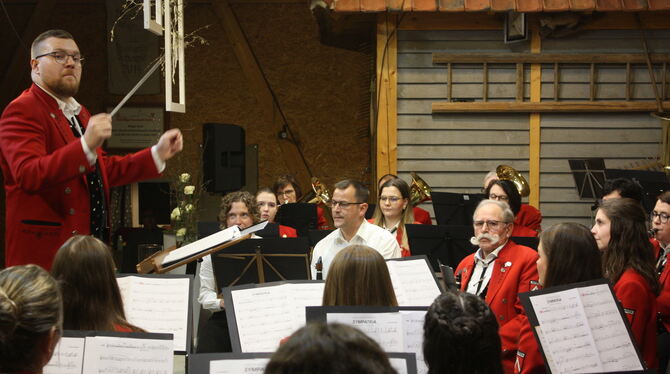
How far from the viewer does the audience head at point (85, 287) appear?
2.74m

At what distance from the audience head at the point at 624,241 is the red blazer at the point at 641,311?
0.10m

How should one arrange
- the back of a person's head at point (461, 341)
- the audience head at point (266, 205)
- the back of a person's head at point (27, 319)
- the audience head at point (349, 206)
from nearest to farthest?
the back of a person's head at point (27, 319)
the back of a person's head at point (461, 341)
the audience head at point (349, 206)
the audience head at point (266, 205)

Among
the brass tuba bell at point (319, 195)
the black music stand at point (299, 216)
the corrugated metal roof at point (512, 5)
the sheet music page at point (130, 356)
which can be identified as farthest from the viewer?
the brass tuba bell at point (319, 195)

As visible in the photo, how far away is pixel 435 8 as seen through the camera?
24.3 feet

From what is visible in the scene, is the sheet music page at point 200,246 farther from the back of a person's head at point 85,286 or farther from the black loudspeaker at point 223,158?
the black loudspeaker at point 223,158

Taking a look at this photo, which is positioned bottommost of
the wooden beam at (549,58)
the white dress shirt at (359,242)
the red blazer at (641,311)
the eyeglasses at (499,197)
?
the red blazer at (641,311)

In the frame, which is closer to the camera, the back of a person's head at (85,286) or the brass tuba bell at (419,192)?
the back of a person's head at (85,286)

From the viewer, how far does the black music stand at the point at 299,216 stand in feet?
22.3

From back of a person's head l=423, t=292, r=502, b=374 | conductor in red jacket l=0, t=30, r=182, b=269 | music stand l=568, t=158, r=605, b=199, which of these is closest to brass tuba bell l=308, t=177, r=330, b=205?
music stand l=568, t=158, r=605, b=199

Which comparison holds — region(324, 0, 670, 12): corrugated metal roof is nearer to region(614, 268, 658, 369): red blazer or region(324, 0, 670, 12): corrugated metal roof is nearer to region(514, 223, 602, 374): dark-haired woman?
region(614, 268, 658, 369): red blazer

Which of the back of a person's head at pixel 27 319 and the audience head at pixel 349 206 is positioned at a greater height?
the audience head at pixel 349 206

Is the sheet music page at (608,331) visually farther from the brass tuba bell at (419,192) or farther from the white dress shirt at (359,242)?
the brass tuba bell at (419,192)

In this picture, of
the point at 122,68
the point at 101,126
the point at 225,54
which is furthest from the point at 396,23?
the point at 101,126

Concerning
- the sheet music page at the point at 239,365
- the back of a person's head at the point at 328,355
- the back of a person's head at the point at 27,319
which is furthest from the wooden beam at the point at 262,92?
the back of a person's head at the point at 328,355
